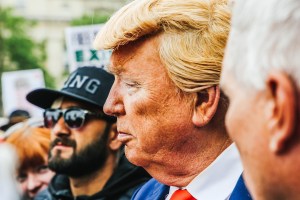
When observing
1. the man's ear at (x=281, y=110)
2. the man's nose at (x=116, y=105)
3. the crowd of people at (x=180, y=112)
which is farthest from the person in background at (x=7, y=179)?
the man's ear at (x=281, y=110)

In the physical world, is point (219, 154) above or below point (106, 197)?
above

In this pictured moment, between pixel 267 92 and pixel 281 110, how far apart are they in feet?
0.19

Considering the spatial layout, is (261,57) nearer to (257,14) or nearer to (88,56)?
(257,14)

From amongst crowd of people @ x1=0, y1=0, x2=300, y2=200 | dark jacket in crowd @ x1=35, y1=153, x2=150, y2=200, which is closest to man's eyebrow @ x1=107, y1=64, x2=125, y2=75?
crowd of people @ x1=0, y1=0, x2=300, y2=200

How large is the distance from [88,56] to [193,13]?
13.4 ft

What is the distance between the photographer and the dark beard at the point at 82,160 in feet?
13.9

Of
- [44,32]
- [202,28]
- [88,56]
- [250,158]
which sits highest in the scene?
[250,158]

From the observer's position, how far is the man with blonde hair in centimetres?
239

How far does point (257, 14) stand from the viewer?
1241 millimetres

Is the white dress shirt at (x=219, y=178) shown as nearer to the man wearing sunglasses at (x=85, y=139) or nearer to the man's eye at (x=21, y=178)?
the man wearing sunglasses at (x=85, y=139)

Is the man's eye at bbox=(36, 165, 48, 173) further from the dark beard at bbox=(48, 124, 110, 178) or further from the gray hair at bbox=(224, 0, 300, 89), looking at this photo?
the gray hair at bbox=(224, 0, 300, 89)

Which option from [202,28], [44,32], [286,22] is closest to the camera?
[286,22]

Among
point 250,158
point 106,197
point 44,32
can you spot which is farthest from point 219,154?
point 44,32

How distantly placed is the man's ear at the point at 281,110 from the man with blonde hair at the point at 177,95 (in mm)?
1193
